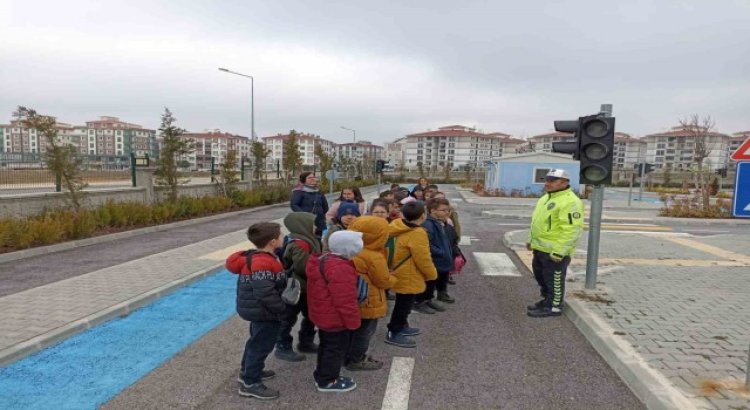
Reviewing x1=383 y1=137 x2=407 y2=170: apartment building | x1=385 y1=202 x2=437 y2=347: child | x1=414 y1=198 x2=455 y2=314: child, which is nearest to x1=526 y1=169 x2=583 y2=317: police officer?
x1=414 y1=198 x2=455 y2=314: child

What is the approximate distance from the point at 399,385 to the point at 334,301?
37.9 inches

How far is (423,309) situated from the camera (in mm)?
5898

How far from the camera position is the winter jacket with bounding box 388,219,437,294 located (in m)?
4.61

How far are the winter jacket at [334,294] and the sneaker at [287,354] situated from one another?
90cm

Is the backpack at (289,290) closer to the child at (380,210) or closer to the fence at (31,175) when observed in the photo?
the child at (380,210)

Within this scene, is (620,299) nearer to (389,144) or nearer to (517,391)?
(517,391)

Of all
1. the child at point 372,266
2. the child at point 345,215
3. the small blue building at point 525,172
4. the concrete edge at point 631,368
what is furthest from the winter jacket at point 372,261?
the small blue building at point 525,172

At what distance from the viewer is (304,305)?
4309 mm

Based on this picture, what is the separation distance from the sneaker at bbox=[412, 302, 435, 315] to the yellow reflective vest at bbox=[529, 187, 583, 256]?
1.63 meters

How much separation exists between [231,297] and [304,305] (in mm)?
2563

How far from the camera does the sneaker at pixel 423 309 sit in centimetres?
583

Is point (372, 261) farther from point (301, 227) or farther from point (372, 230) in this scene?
point (301, 227)

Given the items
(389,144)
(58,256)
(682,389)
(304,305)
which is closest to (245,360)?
(304,305)

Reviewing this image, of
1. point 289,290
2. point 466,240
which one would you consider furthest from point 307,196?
point 466,240
